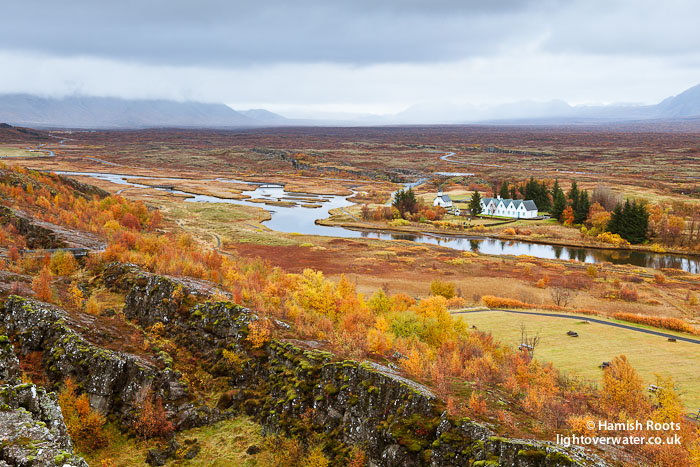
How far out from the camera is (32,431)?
34.3 ft

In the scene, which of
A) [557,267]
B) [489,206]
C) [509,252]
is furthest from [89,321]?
[489,206]

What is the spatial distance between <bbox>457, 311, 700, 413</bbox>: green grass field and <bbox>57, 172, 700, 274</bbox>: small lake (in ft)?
136

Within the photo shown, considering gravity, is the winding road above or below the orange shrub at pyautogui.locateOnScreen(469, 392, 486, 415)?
below

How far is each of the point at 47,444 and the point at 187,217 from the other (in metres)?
82.5

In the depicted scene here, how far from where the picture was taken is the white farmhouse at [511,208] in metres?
99.8

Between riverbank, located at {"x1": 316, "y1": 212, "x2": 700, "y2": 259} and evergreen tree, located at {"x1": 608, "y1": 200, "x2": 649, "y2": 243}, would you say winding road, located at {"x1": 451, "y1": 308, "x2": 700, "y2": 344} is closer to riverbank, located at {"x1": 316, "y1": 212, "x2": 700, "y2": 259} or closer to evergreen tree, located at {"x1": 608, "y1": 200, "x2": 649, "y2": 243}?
riverbank, located at {"x1": 316, "y1": 212, "x2": 700, "y2": 259}

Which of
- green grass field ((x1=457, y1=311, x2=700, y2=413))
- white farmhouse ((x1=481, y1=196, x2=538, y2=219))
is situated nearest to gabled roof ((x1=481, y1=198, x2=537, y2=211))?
white farmhouse ((x1=481, y1=196, x2=538, y2=219))

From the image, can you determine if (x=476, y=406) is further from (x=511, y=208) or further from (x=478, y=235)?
(x=511, y=208)

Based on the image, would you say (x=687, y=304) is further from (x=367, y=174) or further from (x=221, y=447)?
(x=367, y=174)

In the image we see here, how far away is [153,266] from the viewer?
84.8ft

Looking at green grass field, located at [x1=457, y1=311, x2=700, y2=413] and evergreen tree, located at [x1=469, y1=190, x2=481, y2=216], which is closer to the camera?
green grass field, located at [x1=457, y1=311, x2=700, y2=413]

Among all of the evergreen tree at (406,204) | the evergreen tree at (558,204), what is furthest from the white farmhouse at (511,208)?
the evergreen tree at (406,204)

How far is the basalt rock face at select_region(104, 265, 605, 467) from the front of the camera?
12.4 m

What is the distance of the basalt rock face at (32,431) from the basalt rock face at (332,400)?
638 centimetres
